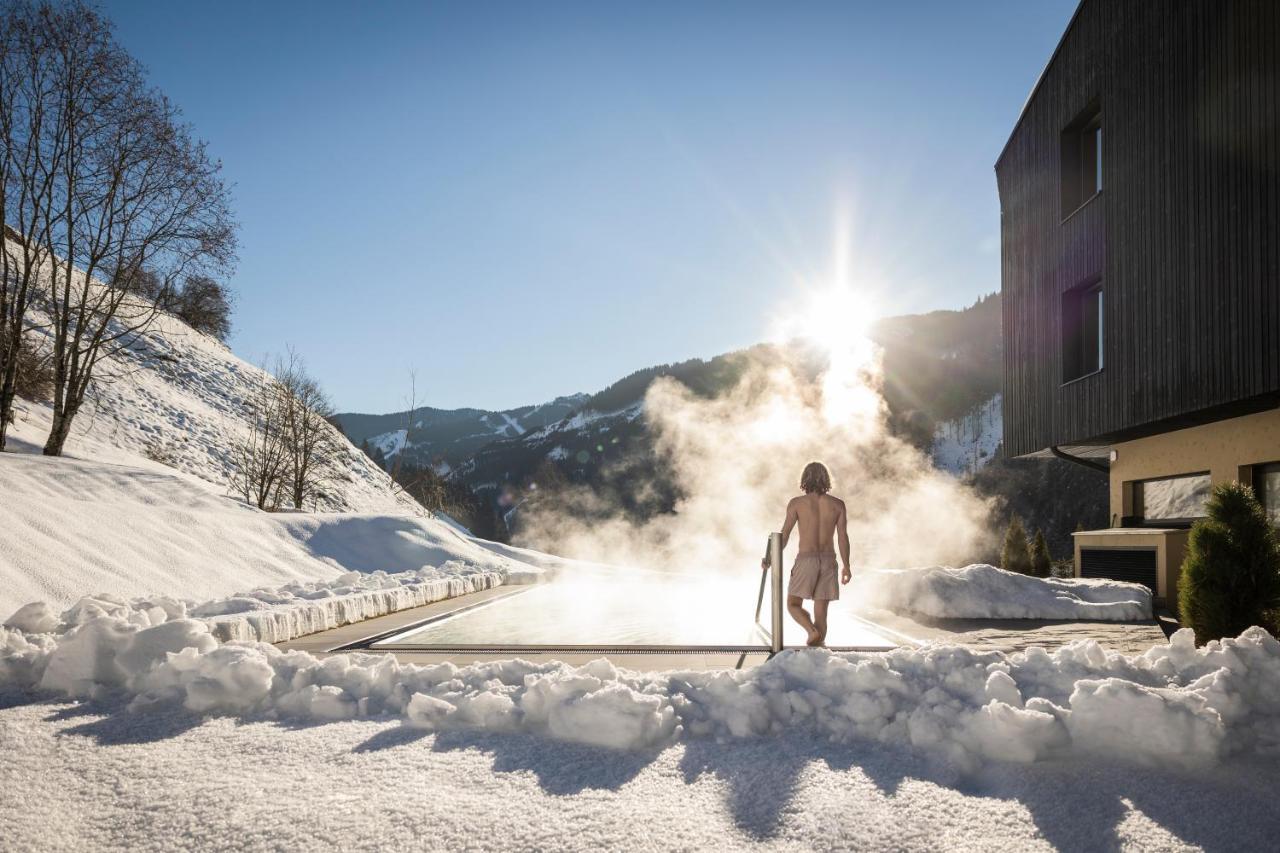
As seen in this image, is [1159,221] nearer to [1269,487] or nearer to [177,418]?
[1269,487]

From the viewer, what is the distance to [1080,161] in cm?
1368

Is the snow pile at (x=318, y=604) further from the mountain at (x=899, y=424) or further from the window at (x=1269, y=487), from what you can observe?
the mountain at (x=899, y=424)

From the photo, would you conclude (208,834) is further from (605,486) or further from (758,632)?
(605,486)

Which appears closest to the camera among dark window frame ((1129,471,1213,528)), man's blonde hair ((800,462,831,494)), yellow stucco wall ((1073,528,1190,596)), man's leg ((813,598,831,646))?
man's leg ((813,598,831,646))

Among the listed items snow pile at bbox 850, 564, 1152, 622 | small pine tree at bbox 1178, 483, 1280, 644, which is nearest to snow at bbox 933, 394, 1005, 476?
snow pile at bbox 850, 564, 1152, 622

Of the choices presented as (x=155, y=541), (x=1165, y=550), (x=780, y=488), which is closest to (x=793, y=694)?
(x=155, y=541)

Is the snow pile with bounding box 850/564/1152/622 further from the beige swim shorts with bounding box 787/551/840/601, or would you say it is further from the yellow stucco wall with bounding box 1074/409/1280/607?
the beige swim shorts with bounding box 787/551/840/601

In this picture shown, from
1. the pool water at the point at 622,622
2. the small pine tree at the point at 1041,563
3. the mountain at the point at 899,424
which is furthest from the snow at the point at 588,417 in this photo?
the pool water at the point at 622,622

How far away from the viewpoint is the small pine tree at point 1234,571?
6.23 meters

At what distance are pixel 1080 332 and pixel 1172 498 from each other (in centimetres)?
340

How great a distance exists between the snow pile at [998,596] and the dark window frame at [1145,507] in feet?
11.6

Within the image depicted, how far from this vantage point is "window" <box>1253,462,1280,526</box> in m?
10.0

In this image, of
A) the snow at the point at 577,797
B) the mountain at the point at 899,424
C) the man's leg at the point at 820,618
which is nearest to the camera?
the snow at the point at 577,797

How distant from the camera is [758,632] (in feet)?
23.0
